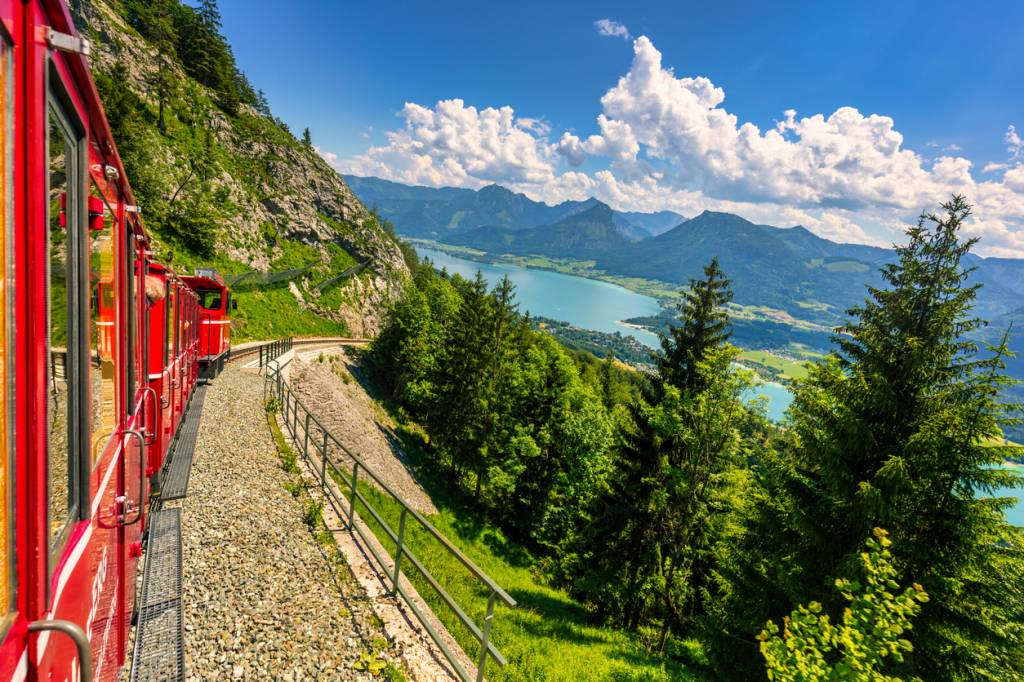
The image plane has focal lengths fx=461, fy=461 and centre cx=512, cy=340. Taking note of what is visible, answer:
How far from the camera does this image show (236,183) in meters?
49.7

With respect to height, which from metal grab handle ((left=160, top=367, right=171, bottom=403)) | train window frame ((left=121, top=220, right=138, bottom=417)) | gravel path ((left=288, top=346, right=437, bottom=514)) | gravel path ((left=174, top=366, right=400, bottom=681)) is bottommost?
gravel path ((left=288, top=346, right=437, bottom=514))

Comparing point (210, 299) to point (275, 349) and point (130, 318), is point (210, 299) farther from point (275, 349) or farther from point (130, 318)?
point (130, 318)

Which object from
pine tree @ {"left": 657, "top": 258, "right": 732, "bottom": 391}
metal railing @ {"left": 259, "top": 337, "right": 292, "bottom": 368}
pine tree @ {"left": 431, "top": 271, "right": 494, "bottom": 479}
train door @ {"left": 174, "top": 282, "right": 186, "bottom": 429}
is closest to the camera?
train door @ {"left": 174, "top": 282, "right": 186, "bottom": 429}

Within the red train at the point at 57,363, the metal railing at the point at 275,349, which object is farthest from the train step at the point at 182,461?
the metal railing at the point at 275,349

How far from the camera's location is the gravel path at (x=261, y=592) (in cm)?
517

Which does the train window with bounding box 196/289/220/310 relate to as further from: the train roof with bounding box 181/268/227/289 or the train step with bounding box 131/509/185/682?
the train step with bounding box 131/509/185/682

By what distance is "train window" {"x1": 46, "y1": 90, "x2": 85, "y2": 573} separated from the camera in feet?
6.26

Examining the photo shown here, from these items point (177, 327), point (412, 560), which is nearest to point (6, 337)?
point (412, 560)

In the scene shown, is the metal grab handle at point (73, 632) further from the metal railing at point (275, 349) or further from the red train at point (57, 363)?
the metal railing at point (275, 349)

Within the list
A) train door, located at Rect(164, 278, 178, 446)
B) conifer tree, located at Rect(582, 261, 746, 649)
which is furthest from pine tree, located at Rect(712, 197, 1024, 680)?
train door, located at Rect(164, 278, 178, 446)

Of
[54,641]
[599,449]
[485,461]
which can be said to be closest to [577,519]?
[599,449]

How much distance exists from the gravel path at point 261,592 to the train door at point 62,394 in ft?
8.28

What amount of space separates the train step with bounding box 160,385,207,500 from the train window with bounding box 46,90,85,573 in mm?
6479

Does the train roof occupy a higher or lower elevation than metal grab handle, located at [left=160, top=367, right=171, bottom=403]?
higher
